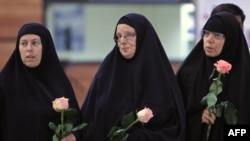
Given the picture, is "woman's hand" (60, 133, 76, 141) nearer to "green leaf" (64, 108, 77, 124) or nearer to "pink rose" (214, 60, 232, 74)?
"green leaf" (64, 108, 77, 124)

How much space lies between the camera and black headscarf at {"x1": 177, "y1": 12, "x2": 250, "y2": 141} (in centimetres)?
280

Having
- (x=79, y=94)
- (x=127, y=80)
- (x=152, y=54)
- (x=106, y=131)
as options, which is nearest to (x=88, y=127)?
(x=106, y=131)

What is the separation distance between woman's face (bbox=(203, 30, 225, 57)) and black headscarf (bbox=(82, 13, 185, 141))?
227mm

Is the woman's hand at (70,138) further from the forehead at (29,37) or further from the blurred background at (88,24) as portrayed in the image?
the blurred background at (88,24)

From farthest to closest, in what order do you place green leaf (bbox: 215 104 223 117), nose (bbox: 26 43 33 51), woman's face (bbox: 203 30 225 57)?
woman's face (bbox: 203 30 225 57) < nose (bbox: 26 43 33 51) < green leaf (bbox: 215 104 223 117)

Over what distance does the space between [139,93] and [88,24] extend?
2.18 meters

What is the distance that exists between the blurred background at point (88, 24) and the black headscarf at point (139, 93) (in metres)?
1.96

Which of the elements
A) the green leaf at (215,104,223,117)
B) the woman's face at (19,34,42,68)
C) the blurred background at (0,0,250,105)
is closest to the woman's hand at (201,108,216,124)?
the green leaf at (215,104,223,117)

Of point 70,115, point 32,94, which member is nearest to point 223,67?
point 70,115

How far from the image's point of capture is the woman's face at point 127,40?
2.80m

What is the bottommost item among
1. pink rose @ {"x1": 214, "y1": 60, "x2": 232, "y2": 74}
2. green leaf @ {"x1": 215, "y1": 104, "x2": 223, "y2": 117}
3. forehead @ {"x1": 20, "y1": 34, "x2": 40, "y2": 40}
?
green leaf @ {"x1": 215, "y1": 104, "x2": 223, "y2": 117}

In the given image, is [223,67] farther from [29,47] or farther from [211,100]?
[29,47]

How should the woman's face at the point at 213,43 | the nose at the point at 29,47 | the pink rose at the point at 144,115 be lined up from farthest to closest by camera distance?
the woman's face at the point at 213,43
the nose at the point at 29,47
the pink rose at the point at 144,115

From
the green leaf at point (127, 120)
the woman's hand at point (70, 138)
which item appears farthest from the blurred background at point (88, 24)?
the green leaf at point (127, 120)
